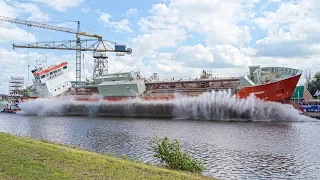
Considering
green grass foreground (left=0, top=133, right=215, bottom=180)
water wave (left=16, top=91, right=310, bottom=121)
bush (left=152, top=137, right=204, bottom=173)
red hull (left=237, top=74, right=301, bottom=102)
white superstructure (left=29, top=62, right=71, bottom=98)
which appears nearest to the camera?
green grass foreground (left=0, top=133, right=215, bottom=180)

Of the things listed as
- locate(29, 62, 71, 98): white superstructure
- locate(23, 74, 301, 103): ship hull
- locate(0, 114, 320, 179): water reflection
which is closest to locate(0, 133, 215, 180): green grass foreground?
locate(0, 114, 320, 179): water reflection

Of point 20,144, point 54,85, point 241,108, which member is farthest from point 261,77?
point 54,85

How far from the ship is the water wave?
3.46 feet

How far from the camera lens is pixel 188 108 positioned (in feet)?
153

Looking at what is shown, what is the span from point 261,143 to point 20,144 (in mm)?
16557

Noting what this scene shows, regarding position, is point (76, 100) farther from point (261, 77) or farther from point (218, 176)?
point (218, 176)

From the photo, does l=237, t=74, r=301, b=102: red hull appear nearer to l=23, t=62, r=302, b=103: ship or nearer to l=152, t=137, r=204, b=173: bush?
→ l=23, t=62, r=302, b=103: ship

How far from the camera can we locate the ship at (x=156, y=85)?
41969mm

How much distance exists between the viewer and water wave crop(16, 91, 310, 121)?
4112cm

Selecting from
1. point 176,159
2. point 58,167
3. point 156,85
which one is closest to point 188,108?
point 156,85

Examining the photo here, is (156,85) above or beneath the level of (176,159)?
above

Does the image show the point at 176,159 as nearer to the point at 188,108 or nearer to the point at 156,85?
the point at 188,108

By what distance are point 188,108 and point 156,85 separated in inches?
436

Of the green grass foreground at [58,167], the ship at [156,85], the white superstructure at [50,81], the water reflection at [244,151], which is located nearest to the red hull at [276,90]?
the ship at [156,85]
